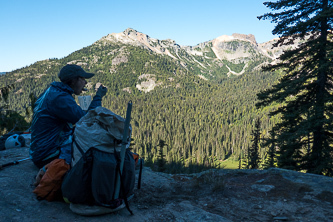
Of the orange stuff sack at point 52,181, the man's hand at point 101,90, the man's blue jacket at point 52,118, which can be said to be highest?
the man's hand at point 101,90

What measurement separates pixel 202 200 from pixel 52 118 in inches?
130

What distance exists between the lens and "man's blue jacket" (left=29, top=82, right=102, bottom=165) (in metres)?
3.48

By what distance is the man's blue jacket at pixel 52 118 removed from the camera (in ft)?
11.4

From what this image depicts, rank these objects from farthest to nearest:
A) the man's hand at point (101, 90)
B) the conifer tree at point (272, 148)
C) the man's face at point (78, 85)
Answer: the conifer tree at point (272, 148) < the man's face at point (78, 85) < the man's hand at point (101, 90)

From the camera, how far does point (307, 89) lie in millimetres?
10711

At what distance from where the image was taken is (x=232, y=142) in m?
116

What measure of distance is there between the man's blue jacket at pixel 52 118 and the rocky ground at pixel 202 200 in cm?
79

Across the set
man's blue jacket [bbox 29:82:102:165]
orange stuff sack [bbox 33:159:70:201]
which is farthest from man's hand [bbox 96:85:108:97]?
orange stuff sack [bbox 33:159:70:201]

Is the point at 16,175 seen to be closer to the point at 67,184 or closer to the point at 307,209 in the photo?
the point at 67,184

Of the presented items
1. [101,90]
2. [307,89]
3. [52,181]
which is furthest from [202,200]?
[307,89]

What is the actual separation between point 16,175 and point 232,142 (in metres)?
120

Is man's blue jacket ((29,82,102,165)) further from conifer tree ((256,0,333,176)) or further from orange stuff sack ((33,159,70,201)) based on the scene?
conifer tree ((256,0,333,176))

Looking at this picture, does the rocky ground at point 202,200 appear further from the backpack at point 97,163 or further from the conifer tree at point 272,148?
the conifer tree at point 272,148

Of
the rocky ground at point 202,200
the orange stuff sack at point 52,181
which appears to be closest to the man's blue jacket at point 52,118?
the orange stuff sack at point 52,181
